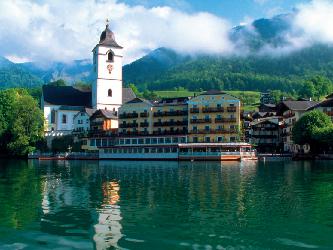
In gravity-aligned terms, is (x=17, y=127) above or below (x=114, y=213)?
above

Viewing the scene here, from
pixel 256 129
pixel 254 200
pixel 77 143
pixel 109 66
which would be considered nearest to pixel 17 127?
pixel 77 143

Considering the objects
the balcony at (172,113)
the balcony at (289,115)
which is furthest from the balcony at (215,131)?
the balcony at (289,115)

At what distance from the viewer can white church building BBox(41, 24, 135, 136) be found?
467ft

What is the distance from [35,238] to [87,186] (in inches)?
901

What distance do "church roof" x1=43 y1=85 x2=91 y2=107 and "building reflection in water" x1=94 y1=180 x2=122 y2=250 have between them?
368 feet

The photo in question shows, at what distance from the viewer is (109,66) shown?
144 m

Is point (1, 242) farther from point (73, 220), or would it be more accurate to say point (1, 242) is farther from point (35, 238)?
point (73, 220)

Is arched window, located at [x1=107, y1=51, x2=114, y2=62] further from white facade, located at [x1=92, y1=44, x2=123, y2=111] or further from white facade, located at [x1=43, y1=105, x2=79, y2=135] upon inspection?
white facade, located at [x1=43, y1=105, x2=79, y2=135]

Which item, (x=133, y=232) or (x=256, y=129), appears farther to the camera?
(x=256, y=129)

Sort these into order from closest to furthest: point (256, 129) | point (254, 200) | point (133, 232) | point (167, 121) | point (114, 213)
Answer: point (133, 232) → point (114, 213) → point (254, 200) → point (167, 121) → point (256, 129)

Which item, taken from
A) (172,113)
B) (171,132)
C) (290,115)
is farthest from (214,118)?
(290,115)

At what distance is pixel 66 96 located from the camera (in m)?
150

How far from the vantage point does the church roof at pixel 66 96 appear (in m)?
146

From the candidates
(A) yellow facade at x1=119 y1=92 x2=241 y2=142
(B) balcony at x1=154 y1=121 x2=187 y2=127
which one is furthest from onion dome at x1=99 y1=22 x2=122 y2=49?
(B) balcony at x1=154 y1=121 x2=187 y2=127
